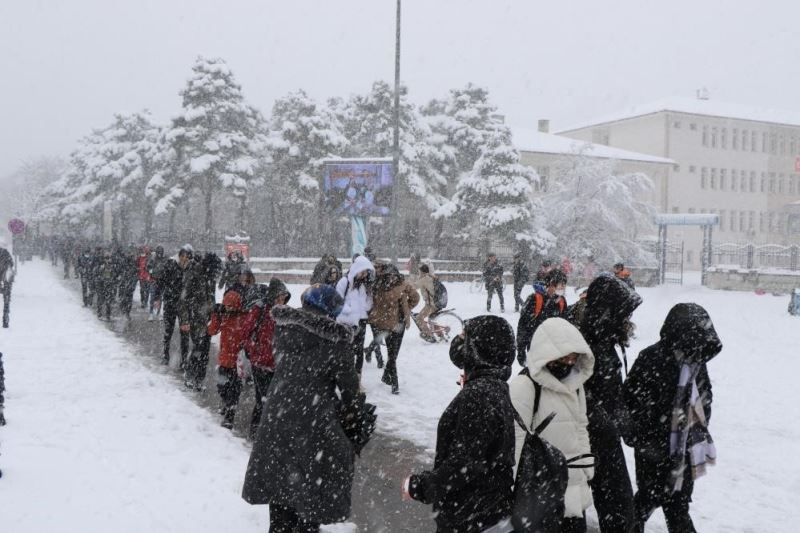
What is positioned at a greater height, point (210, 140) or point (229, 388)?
point (210, 140)

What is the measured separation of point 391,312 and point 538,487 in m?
6.63

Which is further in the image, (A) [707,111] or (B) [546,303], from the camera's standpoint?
(A) [707,111]

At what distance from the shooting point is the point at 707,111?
6322 centimetres

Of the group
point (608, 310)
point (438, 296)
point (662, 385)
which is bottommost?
point (438, 296)

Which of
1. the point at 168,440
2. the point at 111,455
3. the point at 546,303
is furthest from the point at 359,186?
the point at 111,455

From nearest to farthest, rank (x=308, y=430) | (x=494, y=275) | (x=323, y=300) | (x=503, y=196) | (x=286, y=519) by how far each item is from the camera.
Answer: (x=308, y=430), (x=286, y=519), (x=323, y=300), (x=494, y=275), (x=503, y=196)

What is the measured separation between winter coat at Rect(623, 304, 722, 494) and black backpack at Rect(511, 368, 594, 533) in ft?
4.00

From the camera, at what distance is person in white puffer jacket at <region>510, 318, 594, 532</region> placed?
3.37m

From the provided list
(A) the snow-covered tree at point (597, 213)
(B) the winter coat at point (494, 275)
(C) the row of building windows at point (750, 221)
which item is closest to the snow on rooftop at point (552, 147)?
(C) the row of building windows at point (750, 221)

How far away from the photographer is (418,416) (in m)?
8.38

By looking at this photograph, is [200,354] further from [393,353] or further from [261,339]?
[261,339]

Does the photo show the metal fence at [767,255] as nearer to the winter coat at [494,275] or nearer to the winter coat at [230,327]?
the winter coat at [494,275]

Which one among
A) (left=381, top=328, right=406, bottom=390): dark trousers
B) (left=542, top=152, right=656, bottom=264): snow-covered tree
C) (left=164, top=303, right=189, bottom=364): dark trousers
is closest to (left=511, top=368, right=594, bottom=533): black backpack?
(left=381, top=328, right=406, bottom=390): dark trousers

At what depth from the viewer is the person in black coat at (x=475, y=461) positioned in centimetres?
286
